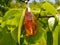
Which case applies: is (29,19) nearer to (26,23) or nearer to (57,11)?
(26,23)

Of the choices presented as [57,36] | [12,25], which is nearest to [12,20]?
[12,25]

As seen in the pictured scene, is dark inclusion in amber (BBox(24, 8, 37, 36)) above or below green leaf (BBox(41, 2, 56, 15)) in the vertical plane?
below

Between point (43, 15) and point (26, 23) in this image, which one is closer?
Result: point (26, 23)

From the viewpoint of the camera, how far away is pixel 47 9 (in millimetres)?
551

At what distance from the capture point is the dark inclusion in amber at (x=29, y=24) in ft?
1.56

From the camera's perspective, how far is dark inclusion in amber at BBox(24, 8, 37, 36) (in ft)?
1.56

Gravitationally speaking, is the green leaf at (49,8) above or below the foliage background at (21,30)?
above

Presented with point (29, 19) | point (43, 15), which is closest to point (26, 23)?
point (29, 19)

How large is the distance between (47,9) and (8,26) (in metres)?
0.11

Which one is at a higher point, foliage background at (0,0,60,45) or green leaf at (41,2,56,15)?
green leaf at (41,2,56,15)

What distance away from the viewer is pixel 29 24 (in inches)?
18.9

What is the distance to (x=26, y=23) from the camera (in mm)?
475

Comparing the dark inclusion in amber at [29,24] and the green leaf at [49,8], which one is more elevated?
the green leaf at [49,8]

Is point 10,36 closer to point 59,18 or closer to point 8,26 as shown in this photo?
point 8,26
